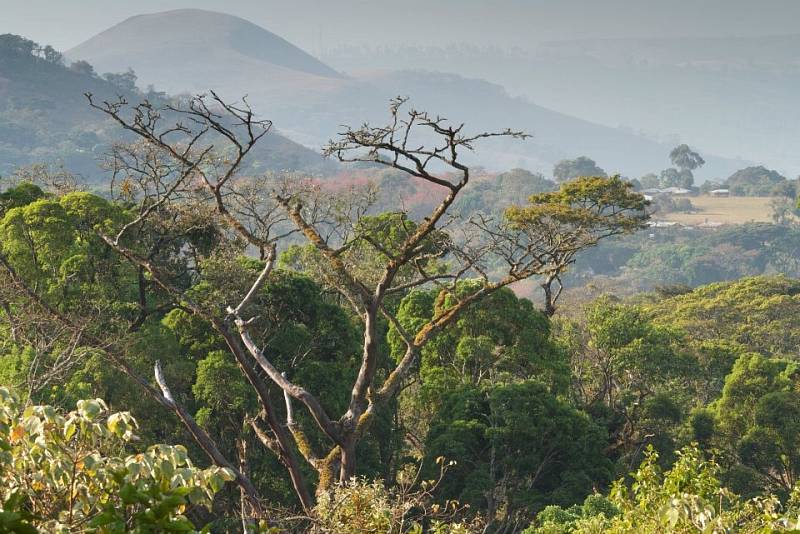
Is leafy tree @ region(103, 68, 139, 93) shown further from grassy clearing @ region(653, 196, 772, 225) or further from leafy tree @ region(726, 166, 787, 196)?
leafy tree @ region(726, 166, 787, 196)

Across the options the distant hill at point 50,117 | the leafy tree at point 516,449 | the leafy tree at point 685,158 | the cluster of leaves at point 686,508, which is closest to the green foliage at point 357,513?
the cluster of leaves at point 686,508

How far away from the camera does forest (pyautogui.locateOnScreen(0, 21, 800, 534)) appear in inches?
257

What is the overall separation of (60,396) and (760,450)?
14.5m

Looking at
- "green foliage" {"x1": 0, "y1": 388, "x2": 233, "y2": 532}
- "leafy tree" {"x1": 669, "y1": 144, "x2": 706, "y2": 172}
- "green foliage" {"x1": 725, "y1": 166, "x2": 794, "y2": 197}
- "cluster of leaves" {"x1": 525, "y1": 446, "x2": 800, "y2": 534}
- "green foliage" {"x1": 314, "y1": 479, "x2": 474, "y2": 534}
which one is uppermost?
"leafy tree" {"x1": 669, "y1": 144, "x2": 706, "y2": 172}

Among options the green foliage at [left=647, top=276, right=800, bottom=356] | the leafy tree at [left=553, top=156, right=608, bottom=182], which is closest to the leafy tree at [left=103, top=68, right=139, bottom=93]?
the leafy tree at [left=553, top=156, right=608, bottom=182]

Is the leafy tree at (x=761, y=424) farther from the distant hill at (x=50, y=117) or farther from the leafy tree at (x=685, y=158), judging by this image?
the leafy tree at (x=685, y=158)

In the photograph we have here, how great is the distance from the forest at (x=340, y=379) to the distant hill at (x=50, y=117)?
145893 mm

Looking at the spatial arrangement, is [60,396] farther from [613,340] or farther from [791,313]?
[791,313]

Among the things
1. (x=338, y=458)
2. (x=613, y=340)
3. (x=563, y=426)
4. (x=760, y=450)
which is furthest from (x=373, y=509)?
(x=613, y=340)

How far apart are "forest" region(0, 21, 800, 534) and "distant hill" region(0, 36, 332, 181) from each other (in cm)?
14589

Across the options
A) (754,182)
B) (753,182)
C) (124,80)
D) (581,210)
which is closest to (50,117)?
→ (124,80)

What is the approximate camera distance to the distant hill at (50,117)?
166 metres

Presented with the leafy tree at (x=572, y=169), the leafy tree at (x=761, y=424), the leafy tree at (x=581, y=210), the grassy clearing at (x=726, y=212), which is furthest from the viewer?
the leafy tree at (x=572, y=169)

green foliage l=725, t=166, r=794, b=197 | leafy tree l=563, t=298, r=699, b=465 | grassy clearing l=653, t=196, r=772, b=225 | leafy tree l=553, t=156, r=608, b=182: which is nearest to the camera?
leafy tree l=563, t=298, r=699, b=465
